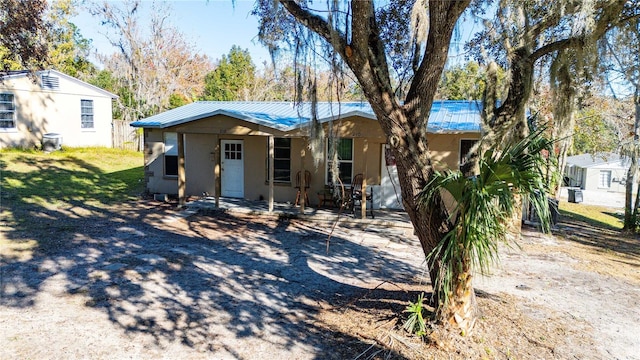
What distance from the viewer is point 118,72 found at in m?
30.4

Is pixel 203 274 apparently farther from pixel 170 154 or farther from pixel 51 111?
pixel 51 111

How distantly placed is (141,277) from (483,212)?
484 cm

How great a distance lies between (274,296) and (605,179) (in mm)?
42031

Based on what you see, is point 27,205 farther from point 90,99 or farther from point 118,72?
point 118,72

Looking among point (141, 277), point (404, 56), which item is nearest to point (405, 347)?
point (141, 277)

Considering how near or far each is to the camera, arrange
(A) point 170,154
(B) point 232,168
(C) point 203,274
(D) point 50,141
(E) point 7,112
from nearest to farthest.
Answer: (C) point 203,274, (B) point 232,168, (A) point 170,154, (E) point 7,112, (D) point 50,141

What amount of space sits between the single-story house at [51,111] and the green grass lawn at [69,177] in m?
0.77

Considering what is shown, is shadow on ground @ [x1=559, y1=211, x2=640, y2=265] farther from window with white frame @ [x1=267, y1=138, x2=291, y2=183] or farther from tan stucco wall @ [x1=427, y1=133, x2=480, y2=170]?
window with white frame @ [x1=267, y1=138, x2=291, y2=183]

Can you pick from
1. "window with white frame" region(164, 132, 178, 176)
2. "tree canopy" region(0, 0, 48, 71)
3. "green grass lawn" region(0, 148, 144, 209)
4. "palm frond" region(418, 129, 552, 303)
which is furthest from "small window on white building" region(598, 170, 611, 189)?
"tree canopy" region(0, 0, 48, 71)

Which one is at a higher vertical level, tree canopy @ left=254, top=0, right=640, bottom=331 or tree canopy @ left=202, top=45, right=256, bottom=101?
tree canopy @ left=202, top=45, right=256, bottom=101

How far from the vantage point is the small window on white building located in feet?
123

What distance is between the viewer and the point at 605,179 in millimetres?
37750

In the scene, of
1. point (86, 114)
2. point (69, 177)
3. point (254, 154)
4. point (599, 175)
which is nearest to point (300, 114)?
point (254, 154)

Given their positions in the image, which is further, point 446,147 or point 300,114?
point 446,147
